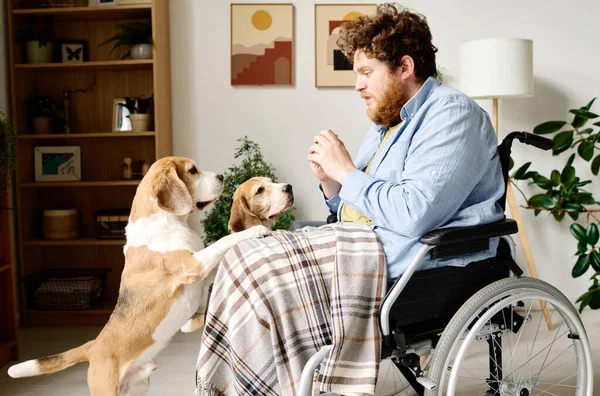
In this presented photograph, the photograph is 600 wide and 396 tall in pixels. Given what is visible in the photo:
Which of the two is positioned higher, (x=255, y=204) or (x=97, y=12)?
(x=97, y=12)

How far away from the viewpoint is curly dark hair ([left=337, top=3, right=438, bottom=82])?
5.57ft

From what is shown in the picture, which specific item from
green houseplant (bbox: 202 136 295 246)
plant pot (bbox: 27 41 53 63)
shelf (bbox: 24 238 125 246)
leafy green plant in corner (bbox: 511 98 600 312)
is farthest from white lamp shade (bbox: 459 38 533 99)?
plant pot (bbox: 27 41 53 63)

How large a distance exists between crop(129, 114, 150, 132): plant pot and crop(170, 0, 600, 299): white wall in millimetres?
257

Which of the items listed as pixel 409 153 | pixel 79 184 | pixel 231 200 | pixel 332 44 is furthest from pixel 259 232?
pixel 332 44

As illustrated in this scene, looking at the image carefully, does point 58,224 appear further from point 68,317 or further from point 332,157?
point 332,157

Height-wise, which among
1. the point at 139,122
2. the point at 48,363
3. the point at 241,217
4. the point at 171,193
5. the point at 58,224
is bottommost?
the point at 48,363

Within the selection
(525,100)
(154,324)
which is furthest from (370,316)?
(525,100)

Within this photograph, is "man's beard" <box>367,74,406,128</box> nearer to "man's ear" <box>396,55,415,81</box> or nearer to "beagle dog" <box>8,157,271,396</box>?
"man's ear" <box>396,55,415,81</box>

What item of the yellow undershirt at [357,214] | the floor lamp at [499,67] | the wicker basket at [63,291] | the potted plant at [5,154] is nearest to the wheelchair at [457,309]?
the yellow undershirt at [357,214]

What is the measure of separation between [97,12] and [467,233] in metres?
2.65

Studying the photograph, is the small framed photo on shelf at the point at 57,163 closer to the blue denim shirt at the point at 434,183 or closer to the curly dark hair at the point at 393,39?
the curly dark hair at the point at 393,39

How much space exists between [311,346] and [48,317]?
241cm

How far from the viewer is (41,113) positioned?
344 cm

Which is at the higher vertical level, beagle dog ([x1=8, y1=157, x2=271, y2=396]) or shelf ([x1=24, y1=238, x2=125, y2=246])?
beagle dog ([x1=8, y1=157, x2=271, y2=396])
